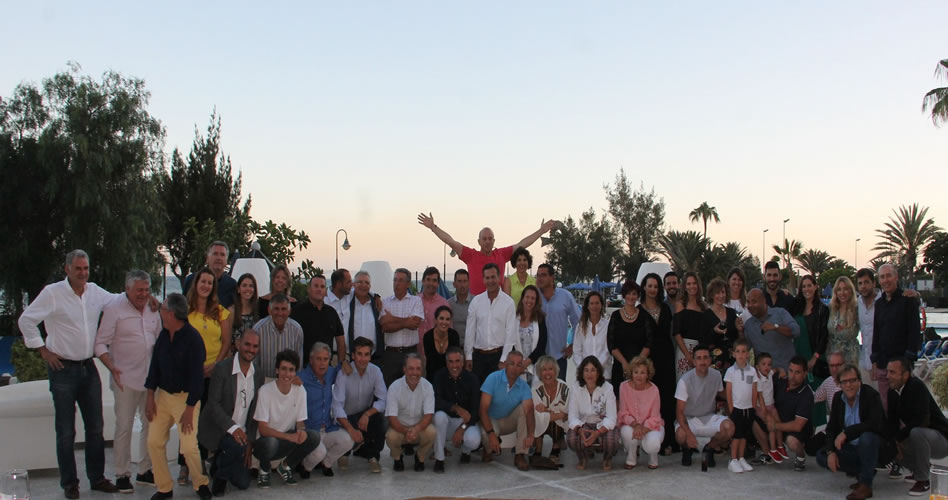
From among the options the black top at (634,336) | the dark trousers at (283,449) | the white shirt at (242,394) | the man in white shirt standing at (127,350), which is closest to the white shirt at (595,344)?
the black top at (634,336)

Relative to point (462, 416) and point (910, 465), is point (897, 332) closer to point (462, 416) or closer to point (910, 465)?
point (910, 465)

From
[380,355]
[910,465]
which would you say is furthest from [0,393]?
[910,465]

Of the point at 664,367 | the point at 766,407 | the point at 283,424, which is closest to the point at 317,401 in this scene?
the point at 283,424

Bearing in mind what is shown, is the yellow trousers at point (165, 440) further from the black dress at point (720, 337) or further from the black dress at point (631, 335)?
the black dress at point (720, 337)

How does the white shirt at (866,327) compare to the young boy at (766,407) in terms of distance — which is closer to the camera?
the young boy at (766,407)

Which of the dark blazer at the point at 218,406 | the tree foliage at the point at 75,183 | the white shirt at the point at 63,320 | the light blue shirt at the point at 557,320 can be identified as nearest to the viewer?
the white shirt at the point at 63,320

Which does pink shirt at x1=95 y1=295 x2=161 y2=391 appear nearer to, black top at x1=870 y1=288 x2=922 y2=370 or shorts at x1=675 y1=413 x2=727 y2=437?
Answer: shorts at x1=675 y1=413 x2=727 y2=437

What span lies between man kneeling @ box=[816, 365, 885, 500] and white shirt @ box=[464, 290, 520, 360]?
2.54 metres

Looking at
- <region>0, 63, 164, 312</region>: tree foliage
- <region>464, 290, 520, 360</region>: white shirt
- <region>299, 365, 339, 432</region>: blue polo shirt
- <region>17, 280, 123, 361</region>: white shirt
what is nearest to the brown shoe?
<region>464, 290, 520, 360</region>: white shirt

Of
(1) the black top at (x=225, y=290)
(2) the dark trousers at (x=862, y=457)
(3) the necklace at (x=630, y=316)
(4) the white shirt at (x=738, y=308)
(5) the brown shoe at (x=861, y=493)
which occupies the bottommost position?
(5) the brown shoe at (x=861, y=493)

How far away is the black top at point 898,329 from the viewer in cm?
611

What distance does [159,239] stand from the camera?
25719 mm

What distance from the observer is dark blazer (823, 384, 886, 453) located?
541 centimetres

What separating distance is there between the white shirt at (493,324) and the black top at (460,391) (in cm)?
31
